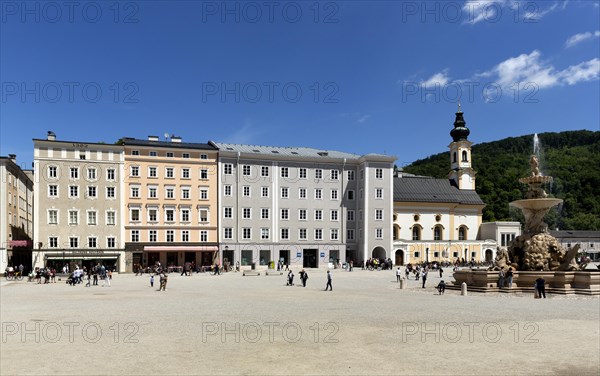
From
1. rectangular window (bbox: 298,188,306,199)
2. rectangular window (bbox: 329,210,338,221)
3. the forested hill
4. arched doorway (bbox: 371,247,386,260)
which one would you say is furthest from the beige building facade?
the forested hill

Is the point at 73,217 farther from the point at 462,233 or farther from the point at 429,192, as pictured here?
the point at 462,233

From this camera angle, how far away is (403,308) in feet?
71.7

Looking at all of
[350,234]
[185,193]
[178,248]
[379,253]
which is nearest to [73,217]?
[178,248]

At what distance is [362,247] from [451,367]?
54910 mm

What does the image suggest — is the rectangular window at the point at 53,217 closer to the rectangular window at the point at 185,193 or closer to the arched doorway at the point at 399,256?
the rectangular window at the point at 185,193

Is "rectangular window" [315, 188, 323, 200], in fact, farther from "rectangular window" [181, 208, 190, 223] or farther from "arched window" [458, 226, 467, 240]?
"arched window" [458, 226, 467, 240]

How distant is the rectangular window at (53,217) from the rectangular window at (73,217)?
1363 mm

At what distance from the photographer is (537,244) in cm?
3203

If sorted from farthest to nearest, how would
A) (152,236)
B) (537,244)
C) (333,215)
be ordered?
(333,215), (152,236), (537,244)

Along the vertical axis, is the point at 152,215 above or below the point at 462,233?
above

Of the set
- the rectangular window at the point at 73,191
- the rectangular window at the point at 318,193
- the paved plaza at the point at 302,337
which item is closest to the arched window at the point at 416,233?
the rectangular window at the point at 318,193

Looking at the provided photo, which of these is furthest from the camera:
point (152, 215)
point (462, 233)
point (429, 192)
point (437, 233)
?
point (462, 233)

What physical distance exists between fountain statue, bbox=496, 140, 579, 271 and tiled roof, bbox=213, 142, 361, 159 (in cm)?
3518

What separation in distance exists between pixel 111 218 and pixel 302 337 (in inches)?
1877
